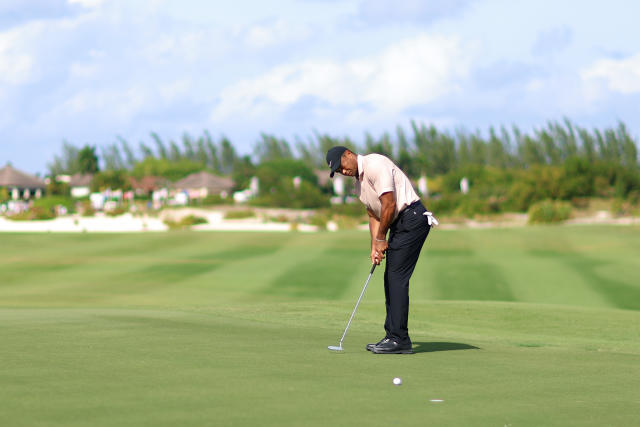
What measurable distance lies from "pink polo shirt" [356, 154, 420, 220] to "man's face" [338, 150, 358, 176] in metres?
0.05

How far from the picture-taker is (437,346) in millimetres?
9359

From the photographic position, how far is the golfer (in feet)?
27.1

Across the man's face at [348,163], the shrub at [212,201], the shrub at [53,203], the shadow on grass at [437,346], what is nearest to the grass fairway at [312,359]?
the shadow on grass at [437,346]

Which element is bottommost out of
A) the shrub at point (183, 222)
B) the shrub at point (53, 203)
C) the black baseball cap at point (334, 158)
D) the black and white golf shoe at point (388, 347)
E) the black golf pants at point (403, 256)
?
the shrub at point (183, 222)

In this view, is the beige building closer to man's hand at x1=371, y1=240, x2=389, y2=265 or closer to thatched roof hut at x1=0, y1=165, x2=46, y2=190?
thatched roof hut at x1=0, y1=165, x2=46, y2=190

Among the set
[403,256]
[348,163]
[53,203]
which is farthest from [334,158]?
[53,203]

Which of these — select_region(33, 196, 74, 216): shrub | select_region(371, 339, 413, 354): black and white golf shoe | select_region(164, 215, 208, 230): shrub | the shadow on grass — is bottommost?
select_region(164, 215, 208, 230): shrub

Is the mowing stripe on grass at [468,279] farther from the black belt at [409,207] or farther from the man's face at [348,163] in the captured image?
the man's face at [348,163]

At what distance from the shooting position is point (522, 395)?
6301mm

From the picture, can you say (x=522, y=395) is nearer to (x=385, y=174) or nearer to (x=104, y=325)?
(x=385, y=174)

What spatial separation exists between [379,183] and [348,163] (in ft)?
1.17

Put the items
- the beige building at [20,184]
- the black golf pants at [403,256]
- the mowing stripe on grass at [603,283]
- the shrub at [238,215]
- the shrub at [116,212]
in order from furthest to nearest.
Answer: the beige building at [20,184]
the shrub at [116,212]
the shrub at [238,215]
the mowing stripe on grass at [603,283]
the black golf pants at [403,256]

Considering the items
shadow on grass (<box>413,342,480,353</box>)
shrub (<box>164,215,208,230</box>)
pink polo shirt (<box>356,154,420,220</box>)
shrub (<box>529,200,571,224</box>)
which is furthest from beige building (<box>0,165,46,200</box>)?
pink polo shirt (<box>356,154,420,220</box>)

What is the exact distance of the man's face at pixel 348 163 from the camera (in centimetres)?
828
